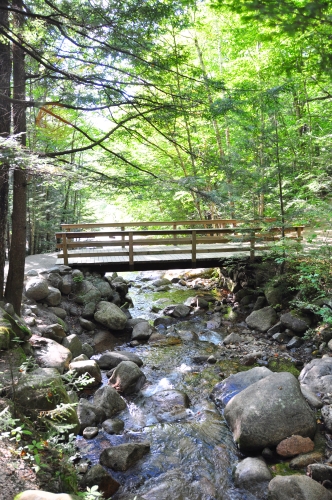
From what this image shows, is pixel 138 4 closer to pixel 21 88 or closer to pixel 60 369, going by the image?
pixel 21 88

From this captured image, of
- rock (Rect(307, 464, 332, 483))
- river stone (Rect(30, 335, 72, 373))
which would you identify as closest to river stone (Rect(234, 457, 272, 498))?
rock (Rect(307, 464, 332, 483))

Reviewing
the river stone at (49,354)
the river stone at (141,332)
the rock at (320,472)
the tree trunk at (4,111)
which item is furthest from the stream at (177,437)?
the tree trunk at (4,111)

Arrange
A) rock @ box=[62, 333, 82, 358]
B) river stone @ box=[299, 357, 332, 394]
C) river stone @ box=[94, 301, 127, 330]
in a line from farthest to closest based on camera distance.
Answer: river stone @ box=[94, 301, 127, 330], rock @ box=[62, 333, 82, 358], river stone @ box=[299, 357, 332, 394]

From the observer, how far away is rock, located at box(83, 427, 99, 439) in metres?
4.42

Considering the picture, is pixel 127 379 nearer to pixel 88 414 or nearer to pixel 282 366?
pixel 88 414

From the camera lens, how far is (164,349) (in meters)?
7.66

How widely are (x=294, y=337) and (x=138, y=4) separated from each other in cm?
720

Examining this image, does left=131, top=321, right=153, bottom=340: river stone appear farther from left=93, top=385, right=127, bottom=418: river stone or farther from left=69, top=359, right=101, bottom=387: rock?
left=93, top=385, right=127, bottom=418: river stone

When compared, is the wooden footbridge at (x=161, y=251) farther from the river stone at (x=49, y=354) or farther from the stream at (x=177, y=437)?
the river stone at (x=49, y=354)

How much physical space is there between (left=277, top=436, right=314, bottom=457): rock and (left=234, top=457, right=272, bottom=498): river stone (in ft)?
1.01

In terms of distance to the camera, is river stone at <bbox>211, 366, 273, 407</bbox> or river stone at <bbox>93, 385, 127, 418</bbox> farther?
river stone at <bbox>211, 366, 273, 407</bbox>

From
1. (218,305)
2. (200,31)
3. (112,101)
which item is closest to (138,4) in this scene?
(112,101)

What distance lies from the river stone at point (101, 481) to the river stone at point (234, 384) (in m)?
2.22

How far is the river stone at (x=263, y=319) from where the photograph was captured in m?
8.38
